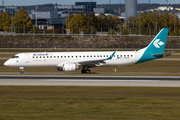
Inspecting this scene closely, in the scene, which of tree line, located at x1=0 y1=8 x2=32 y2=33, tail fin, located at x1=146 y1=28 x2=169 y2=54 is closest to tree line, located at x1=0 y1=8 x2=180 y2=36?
tree line, located at x1=0 y1=8 x2=32 y2=33

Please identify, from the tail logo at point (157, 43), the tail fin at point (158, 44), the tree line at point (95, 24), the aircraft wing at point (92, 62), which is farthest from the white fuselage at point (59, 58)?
the tree line at point (95, 24)

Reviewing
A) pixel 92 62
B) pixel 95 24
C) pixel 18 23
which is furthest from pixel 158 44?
pixel 95 24

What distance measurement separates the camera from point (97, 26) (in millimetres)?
178500

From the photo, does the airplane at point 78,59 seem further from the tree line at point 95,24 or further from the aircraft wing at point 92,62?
the tree line at point 95,24

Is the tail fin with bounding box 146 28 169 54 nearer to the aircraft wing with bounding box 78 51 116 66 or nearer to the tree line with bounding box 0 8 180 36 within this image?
the aircraft wing with bounding box 78 51 116 66

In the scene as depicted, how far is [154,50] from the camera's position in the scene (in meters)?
46.6

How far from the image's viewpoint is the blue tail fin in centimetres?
4603
